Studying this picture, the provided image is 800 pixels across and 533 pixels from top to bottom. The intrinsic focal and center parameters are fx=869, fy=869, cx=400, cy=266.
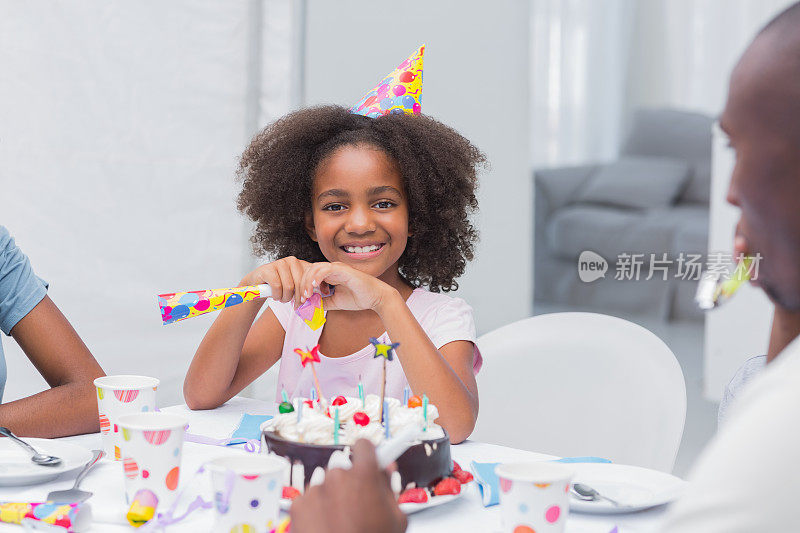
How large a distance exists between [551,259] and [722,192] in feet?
9.96

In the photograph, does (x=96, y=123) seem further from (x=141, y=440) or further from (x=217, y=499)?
(x=217, y=499)

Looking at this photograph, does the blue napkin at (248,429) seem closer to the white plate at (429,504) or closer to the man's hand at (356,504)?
the white plate at (429,504)

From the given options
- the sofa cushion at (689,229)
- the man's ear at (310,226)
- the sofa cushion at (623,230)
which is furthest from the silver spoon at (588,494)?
the sofa cushion at (623,230)

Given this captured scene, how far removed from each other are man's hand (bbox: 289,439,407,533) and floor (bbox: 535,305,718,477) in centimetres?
227

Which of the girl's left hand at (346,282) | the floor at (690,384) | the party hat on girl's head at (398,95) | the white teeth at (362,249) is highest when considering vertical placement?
the party hat on girl's head at (398,95)

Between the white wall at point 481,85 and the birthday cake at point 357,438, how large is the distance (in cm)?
191

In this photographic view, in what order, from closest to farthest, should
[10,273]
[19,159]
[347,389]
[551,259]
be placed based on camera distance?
[10,273]
[347,389]
[19,159]
[551,259]

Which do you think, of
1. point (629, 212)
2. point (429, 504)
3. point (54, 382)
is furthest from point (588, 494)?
point (629, 212)

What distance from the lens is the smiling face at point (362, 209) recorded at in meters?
1.52

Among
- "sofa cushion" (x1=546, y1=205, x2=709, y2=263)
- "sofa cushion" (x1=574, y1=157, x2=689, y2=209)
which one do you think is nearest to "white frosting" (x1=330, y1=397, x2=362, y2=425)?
"sofa cushion" (x1=546, y1=205, x2=709, y2=263)

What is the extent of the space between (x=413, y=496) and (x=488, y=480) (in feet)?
0.42

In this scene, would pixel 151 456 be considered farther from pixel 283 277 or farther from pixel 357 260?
pixel 357 260

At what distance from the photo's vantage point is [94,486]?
0.95m

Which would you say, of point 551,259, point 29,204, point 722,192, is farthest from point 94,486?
point 551,259
